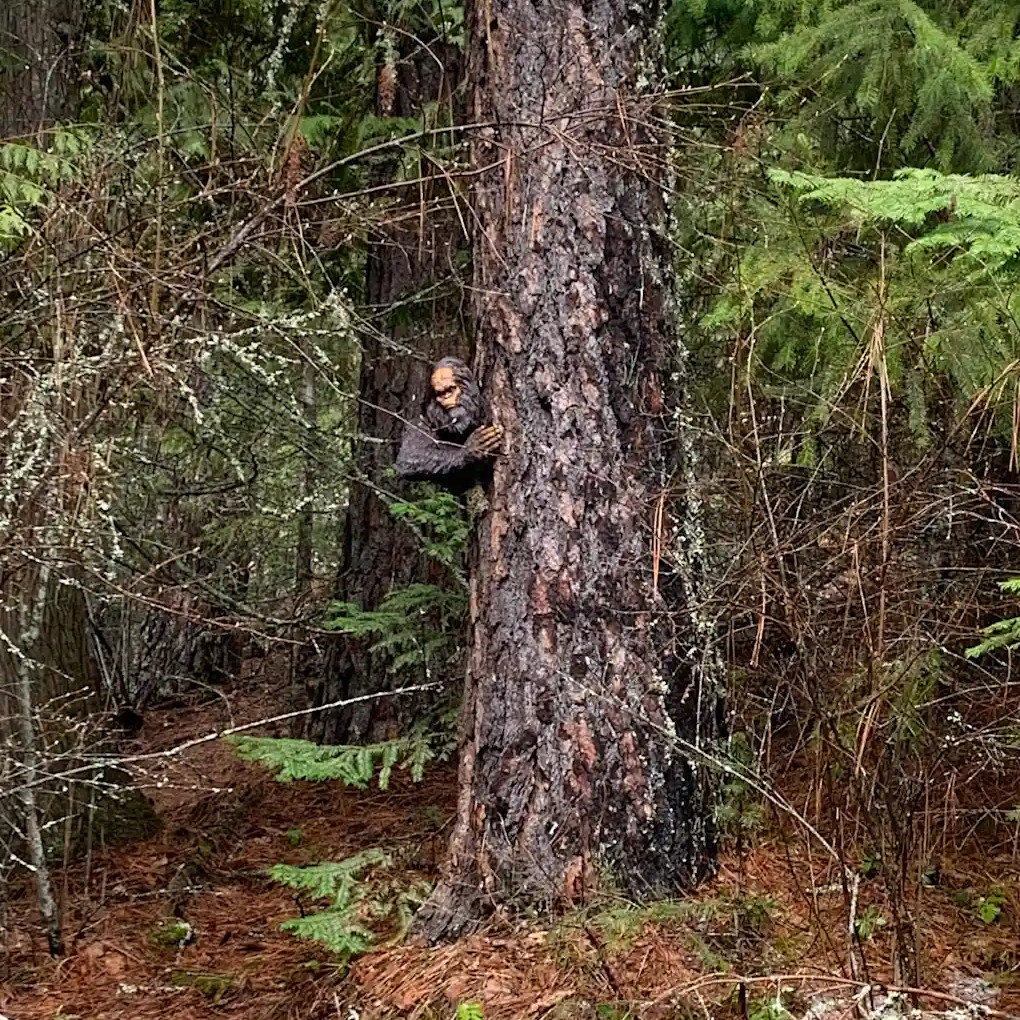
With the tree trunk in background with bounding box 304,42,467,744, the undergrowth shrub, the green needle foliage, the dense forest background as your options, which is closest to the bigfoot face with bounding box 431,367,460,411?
the dense forest background

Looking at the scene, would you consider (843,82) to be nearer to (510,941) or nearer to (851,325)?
(851,325)

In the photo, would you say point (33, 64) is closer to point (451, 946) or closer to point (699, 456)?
point (699, 456)

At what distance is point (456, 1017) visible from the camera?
115 inches

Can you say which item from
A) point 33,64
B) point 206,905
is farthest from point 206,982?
point 33,64

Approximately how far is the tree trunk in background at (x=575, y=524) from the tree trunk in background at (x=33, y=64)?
259 cm

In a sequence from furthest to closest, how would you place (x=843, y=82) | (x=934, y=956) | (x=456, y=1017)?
(x=843, y=82)
(x=934, y=956)
(x=456, y=1017)

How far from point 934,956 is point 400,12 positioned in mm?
4610

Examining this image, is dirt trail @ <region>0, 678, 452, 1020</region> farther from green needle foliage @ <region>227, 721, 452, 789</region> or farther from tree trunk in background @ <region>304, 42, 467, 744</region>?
tree trunk in background @ <region>304, 42, 467, 744</region>

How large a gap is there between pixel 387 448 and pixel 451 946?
2951 mm

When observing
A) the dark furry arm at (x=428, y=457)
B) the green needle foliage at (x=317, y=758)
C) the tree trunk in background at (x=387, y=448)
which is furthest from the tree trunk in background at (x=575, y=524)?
the tree trunk in background at (x=387, y=448)

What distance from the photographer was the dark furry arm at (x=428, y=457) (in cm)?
347

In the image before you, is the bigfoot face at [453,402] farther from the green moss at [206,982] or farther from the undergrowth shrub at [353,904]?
the green moss at [206,982]

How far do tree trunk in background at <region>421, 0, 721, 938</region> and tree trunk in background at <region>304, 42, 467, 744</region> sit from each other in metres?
1.98

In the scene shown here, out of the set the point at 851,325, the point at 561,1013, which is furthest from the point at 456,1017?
the point at 851,325
